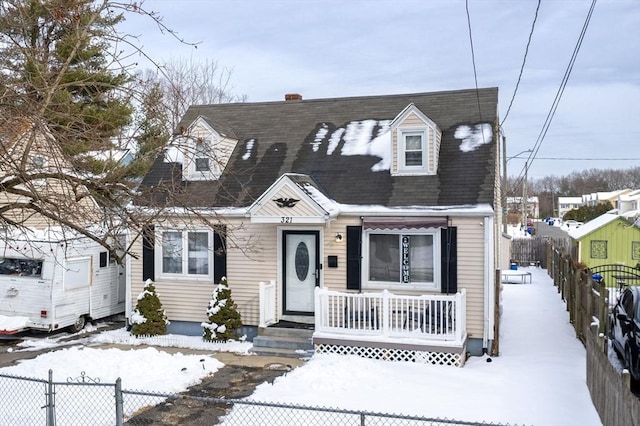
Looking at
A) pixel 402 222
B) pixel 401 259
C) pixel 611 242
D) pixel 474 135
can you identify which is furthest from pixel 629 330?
pixel 611 242

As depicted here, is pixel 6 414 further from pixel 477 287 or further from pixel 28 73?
pixel 477 287

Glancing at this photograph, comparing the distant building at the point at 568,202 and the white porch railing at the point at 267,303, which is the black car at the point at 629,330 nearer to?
the white porch railing at the point at 267,303

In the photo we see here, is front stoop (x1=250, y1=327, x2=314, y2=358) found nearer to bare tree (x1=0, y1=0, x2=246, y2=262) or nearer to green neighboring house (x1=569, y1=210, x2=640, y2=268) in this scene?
bare tree (x1=0, y1=0, x2=246, y2=262)

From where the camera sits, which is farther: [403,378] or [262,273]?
[262,273]

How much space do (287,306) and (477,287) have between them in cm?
435

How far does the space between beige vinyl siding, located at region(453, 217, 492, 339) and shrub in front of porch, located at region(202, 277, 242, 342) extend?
5.10m

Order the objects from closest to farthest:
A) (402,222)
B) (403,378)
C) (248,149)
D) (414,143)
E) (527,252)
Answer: (403,378) → (402,222) → (414,143) → (248,149) → (527,252)

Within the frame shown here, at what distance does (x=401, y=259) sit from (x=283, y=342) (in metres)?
3.14

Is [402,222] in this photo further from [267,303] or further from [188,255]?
[188,255]

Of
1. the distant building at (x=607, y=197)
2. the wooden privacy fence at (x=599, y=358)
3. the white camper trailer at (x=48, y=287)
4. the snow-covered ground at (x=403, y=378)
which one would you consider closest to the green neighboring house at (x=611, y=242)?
the wooden privacy fence at (x=599, y=358)

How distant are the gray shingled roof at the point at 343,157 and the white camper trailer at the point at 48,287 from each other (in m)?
2.65

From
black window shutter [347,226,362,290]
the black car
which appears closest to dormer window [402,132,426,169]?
black window shutter [347,226,362,290]

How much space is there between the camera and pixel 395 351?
11.0 meters

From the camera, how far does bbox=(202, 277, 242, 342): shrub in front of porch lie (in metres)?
12.6
